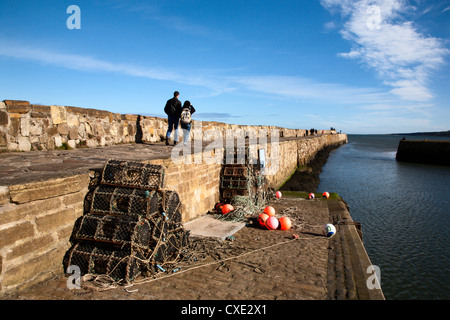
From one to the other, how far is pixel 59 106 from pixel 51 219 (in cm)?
442

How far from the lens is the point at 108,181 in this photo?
4070mm

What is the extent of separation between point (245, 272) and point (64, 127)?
5.67 meters

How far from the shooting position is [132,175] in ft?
13.6

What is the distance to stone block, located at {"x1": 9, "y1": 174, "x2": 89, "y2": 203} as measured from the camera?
3.04m

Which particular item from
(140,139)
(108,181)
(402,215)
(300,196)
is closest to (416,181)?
(402,215)

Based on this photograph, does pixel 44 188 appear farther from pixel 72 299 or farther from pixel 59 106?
pixel 59 106

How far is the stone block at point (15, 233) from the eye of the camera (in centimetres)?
288

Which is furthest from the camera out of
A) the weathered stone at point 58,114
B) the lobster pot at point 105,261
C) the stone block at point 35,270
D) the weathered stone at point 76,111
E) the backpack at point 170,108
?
the backpack at point 170,108

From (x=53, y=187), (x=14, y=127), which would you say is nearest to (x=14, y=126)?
(x=14, y=127)

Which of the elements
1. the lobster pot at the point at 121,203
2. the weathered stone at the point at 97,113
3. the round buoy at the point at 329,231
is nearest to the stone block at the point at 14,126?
the weathered stone at the point at 97,113

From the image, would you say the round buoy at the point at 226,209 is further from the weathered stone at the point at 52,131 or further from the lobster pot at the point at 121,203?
the weathered stone at the point at 52,131

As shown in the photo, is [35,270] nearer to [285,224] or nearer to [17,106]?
[17,106]

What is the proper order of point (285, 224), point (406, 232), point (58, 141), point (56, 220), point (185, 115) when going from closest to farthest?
1. point (56, 220)
2. point (285, 224)
3. point (58, 141)
4. point (185, 115)
5. point (406, 232)

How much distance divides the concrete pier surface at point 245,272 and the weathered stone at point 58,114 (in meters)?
1.98
